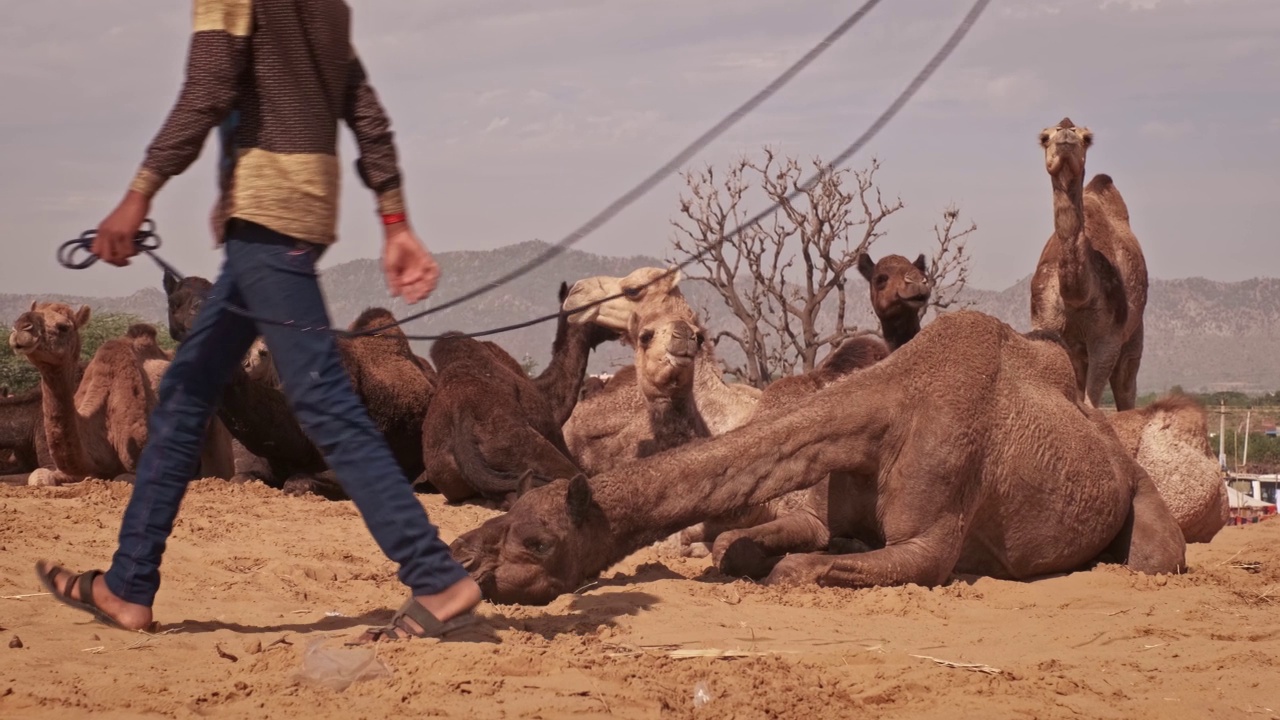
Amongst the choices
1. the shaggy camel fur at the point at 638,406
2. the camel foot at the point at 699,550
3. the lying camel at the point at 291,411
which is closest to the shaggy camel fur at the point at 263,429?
the lying camel at the point at 291,411

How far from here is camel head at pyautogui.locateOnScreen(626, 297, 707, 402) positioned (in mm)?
9523

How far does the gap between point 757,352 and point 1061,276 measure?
11.4m

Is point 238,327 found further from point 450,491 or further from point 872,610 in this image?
point 450,491

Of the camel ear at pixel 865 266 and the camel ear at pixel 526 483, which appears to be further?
the camel ear at pixel 865 266

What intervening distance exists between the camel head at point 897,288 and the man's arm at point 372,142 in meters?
5.93

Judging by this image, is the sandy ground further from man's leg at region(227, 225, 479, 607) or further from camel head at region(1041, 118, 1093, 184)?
camel head at region(1041, 118, 1093, 184)

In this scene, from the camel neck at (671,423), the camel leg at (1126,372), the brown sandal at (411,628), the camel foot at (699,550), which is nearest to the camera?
the brown sandal at (411,628)

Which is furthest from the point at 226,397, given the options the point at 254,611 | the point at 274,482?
the point at 254,611

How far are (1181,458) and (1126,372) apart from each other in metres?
4.23

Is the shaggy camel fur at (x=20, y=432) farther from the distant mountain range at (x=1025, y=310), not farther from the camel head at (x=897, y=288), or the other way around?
the distant mountain range at (x=1025, y=310)

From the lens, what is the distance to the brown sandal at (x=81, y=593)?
4.90 meters

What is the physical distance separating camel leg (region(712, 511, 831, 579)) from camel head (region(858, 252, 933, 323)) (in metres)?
3.14

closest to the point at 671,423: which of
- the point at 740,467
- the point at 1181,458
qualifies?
the point at 1181,458

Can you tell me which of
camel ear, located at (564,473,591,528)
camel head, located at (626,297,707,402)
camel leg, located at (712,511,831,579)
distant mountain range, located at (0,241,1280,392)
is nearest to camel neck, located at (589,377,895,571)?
camel ear, located at (564,473,591,528)
